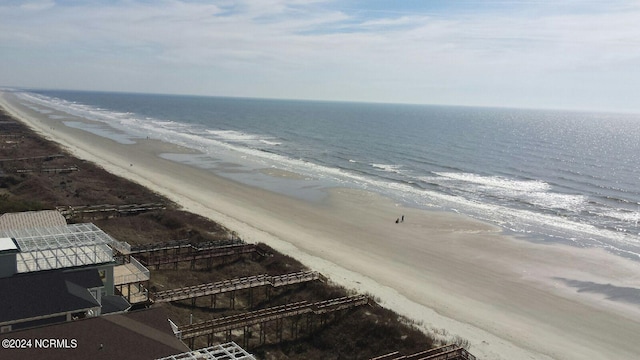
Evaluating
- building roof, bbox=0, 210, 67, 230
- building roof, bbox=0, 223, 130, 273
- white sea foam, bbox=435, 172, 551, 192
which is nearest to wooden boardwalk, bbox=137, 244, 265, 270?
building roof, bbox=0, 210, 67, 230

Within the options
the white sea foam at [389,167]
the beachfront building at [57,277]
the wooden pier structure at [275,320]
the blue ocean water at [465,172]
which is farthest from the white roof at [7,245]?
the white sea foam at [389,167]

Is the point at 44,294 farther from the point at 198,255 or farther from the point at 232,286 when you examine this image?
the point at 198,255

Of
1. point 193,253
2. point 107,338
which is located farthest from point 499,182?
point 107,338

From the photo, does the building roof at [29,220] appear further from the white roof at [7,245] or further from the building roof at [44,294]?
the building roof at [44,294]

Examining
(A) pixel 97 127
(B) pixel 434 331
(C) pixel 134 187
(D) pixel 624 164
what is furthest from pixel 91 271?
(A) pixel 97 127

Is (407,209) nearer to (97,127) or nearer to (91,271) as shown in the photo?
(91,271)

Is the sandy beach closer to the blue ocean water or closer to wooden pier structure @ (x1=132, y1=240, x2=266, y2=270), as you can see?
wooden pier structure @ (x1=132, y1=240, x2=266, y2=270)
